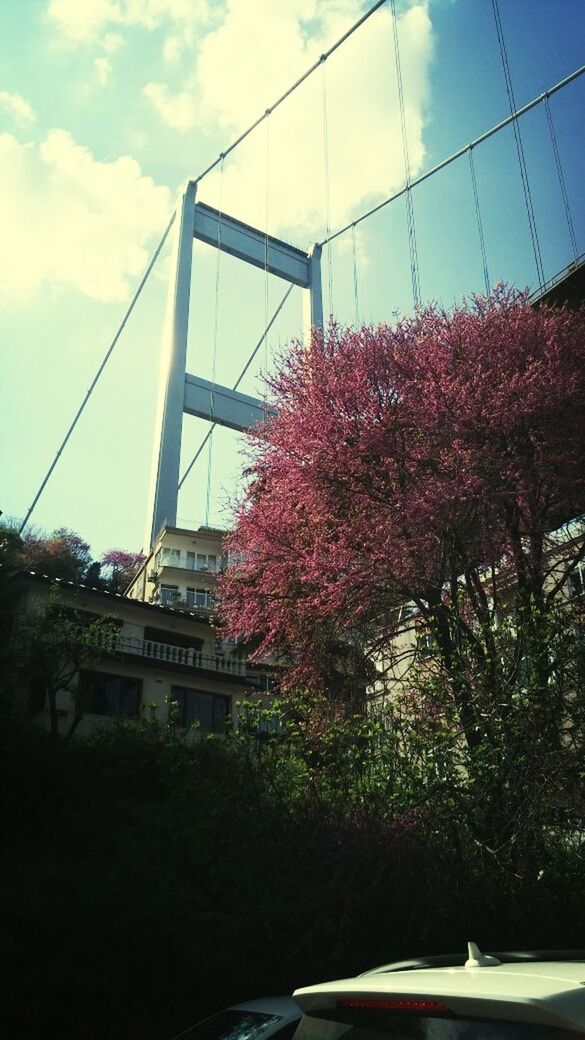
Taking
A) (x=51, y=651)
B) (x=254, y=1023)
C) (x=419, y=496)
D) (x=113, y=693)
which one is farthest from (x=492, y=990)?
(x=113, y=693)

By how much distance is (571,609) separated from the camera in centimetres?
1021

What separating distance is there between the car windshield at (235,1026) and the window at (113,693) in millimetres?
16190

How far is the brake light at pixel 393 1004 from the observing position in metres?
2.21

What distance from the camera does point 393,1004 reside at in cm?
232

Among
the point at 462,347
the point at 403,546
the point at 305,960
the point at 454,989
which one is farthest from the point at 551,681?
the point at 454,989

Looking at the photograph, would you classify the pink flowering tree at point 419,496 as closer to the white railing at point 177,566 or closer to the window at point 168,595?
the window at point 168,595

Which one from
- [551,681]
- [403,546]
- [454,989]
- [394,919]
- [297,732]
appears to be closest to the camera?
[454,989]

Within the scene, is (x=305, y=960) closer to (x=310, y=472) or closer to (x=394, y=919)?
(x=394, y=919)

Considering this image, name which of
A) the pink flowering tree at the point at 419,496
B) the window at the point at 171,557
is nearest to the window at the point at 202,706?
the pink flowering tree at the point at 419,496

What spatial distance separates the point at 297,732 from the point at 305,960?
267 cm

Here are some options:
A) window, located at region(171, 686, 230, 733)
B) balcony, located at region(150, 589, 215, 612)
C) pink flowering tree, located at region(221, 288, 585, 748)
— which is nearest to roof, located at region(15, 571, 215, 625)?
window, located at region(171, 686, 230, 733)

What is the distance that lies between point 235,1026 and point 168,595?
101 ft

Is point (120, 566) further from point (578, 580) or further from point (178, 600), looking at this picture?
point (578, 580)

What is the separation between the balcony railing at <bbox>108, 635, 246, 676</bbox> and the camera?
2475 cm
